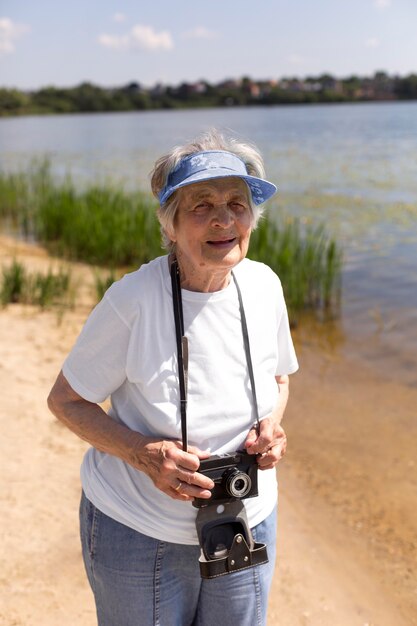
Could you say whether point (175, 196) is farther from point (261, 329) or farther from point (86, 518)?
point (86, 518)

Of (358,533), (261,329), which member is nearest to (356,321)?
(358,533)

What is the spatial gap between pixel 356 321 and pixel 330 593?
4067 millimetres

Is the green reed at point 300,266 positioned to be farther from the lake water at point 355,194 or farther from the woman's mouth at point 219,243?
the woman's mouth at point 219,243

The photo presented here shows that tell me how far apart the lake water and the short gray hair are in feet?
0.16

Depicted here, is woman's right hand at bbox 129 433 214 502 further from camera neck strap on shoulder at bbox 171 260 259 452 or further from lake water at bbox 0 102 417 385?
lake water at bbox 0 102 417 385

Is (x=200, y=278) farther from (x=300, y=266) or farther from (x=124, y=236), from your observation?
(x=124, y=236)

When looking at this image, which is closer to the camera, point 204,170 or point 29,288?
point 204,170

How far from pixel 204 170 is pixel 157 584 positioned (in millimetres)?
889

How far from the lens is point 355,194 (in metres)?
12.9

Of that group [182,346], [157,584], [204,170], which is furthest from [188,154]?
[157,584]

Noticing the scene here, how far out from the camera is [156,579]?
5.08 feet

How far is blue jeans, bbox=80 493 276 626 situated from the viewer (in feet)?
5.07

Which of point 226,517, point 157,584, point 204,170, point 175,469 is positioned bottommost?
point 157,584

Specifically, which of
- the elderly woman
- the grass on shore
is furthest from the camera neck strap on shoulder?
the grass on shore
